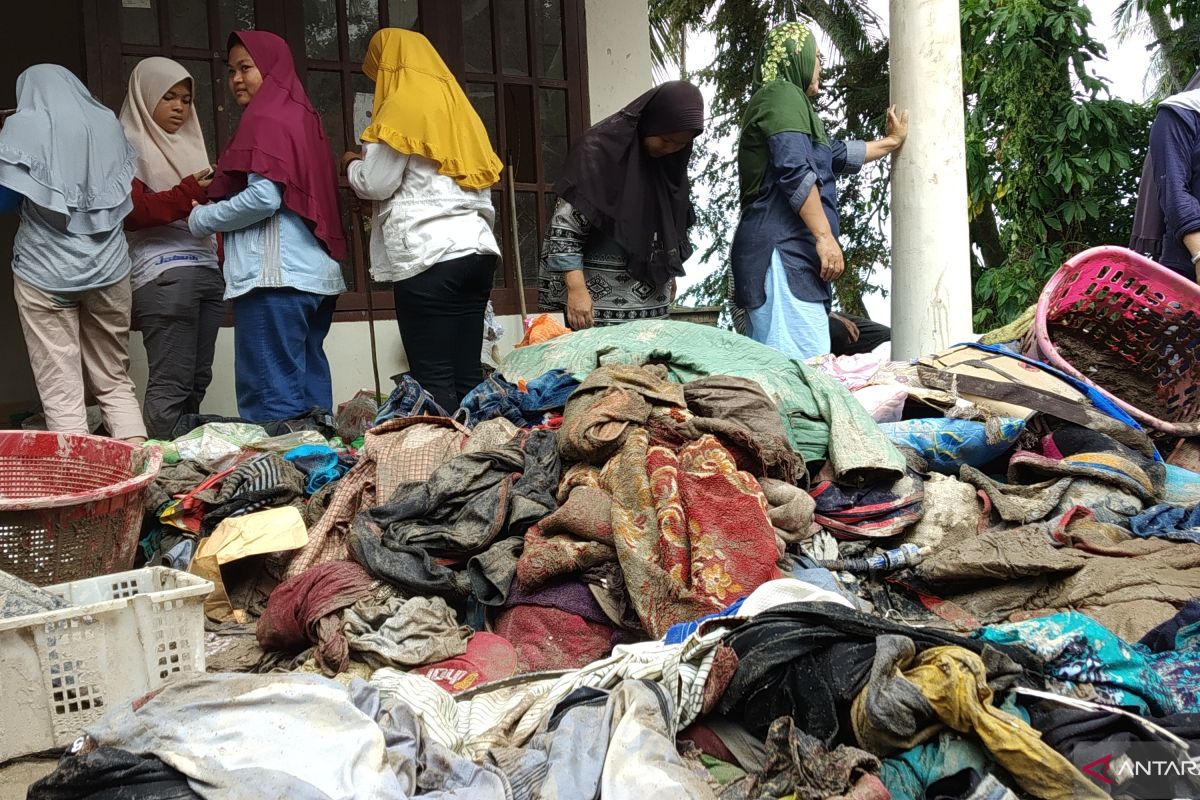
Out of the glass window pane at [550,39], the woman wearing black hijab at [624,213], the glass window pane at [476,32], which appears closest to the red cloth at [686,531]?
the woman wearing black hijab at [624,213]

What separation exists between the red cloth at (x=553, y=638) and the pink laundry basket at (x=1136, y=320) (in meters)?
2.48

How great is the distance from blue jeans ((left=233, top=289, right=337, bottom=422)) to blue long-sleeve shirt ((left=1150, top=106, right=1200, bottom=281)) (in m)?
3.47

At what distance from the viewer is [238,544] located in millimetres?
3387

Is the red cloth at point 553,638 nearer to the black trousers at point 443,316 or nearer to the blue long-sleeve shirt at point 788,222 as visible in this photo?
the black trousers at point 443,316

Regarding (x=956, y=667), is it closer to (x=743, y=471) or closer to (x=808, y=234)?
(x=743, y=471)

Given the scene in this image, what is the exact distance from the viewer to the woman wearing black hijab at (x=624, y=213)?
453 centimetres

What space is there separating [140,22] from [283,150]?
1896mm

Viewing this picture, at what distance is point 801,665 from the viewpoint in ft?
7.51

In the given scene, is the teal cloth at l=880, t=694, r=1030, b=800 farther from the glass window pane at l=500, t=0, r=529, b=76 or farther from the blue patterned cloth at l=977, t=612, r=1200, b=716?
the glass window pane at l=500, t=0, r=529, b=76

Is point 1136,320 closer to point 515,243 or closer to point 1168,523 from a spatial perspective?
point 1168,523

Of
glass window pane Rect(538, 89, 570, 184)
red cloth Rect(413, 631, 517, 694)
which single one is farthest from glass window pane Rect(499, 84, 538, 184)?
red cloth Rect(413, 631, 517, 694)

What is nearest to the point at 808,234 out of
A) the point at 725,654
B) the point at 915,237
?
the point at 915,237

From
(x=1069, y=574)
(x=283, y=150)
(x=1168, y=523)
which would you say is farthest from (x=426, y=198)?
(x=1168, y=523)

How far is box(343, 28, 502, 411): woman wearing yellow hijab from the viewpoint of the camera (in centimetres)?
416
